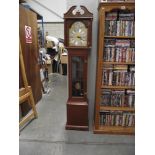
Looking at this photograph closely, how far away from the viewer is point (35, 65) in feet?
13.5

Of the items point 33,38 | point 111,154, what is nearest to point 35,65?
point 33,38

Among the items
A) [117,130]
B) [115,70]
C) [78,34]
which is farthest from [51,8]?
[117,130]

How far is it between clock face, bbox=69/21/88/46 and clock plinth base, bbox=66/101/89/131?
0.86 meters

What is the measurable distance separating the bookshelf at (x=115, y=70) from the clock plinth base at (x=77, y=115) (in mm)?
166

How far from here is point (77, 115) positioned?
114 inches

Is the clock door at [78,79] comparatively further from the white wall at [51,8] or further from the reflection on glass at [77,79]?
the white wall at [51,8]

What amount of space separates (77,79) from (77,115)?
52cm

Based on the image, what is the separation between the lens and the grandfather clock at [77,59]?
2631 mm

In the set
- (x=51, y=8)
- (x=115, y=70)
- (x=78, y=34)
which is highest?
(x=51, y=8)

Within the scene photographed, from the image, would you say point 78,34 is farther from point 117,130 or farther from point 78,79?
point 117,130

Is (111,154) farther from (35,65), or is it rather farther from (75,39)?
(35,65)

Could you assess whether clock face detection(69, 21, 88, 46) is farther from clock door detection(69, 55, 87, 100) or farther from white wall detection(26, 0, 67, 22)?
white wall detection(26, 0, 67, 22)
